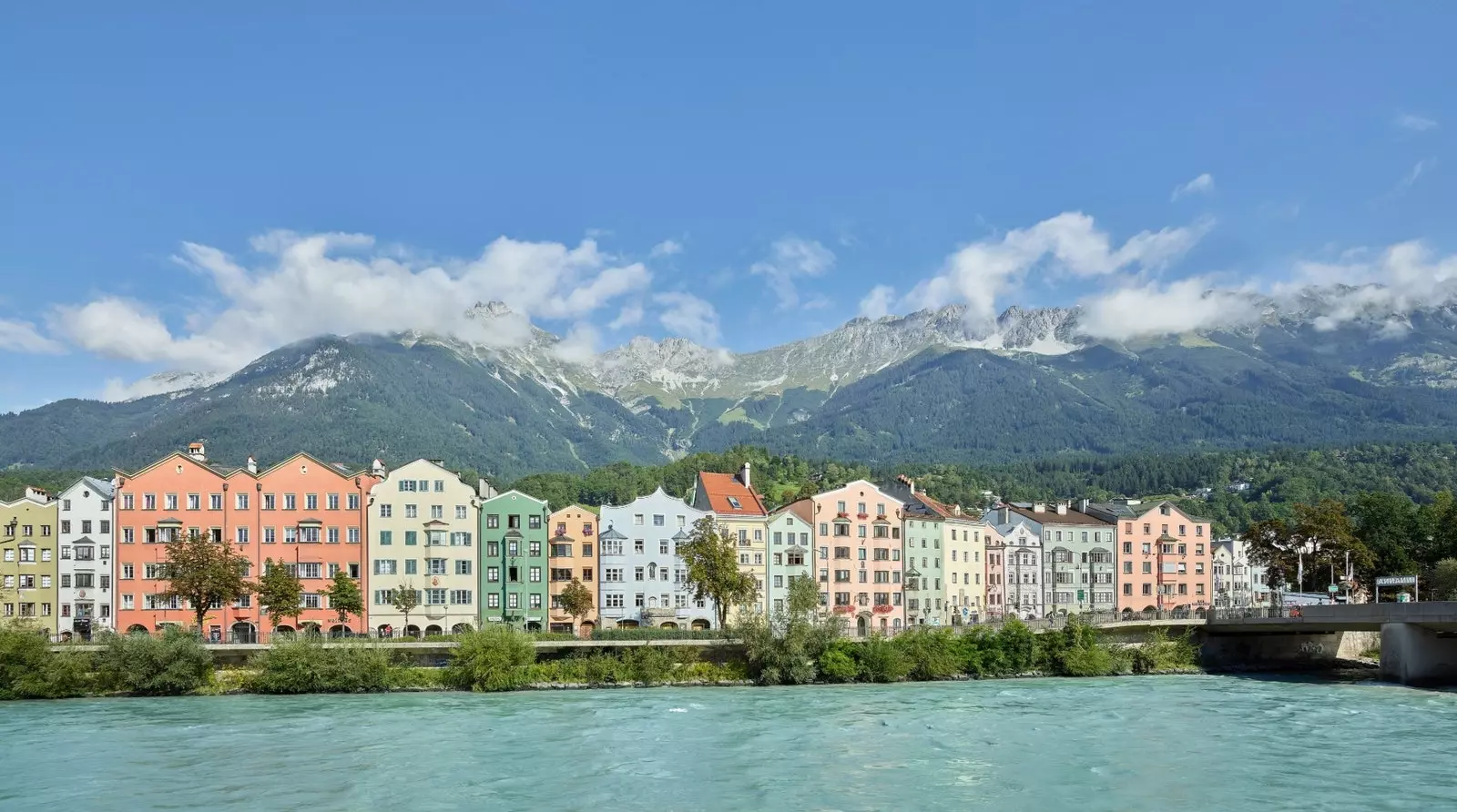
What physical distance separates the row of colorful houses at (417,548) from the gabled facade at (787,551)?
12cm

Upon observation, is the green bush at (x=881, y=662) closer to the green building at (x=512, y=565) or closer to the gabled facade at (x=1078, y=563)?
the green building at (x=512, y=565)

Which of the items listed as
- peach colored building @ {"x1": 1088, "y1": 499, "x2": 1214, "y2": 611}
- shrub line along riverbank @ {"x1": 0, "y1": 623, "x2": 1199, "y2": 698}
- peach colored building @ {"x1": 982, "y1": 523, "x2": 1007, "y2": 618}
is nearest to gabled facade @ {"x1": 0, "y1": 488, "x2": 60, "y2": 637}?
shrub line along riverbank @ {"x1": 0, "y1": 623, "x2": 1199, "y2": 698}

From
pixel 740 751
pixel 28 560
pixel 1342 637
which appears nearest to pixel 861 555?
pixel 1342 637

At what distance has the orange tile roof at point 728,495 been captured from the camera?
101 metres

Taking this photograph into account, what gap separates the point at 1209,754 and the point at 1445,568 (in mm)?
61698

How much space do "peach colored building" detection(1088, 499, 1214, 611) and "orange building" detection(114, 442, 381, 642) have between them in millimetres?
70405

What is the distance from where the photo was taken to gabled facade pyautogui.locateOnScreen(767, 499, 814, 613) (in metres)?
101

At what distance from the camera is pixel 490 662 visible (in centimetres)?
7231

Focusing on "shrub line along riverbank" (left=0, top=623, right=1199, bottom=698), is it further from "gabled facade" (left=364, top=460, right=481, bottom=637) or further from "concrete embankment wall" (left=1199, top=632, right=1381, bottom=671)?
"gabled facade" (left=364, top=460, right=481, bottom=637)

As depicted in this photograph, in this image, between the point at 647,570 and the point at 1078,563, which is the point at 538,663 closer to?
the point at 647,570

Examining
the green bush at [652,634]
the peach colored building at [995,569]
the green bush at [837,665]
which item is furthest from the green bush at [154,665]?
the peach colored building at [995,569]

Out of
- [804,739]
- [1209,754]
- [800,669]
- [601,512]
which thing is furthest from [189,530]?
[1209,754]

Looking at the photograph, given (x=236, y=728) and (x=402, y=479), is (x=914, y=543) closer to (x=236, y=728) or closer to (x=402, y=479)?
(x=402, y=479)

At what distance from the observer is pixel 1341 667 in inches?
3501
